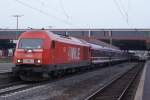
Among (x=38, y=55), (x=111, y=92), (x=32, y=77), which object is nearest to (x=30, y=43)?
(x=38, y=55)

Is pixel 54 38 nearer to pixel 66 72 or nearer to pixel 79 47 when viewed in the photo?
pixel 66 72

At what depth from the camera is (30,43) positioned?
26.0 meters

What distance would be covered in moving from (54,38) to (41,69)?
2984 mm

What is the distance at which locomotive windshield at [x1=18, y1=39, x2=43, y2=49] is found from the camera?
84.3 ft

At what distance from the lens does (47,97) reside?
59.0 ft

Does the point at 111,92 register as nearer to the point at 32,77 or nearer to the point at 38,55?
the point at 38,55

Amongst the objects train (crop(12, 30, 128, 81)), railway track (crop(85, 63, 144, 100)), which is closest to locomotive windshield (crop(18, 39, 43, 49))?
train (crop(12, 30, 128, 81))

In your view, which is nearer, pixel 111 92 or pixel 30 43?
pixel 111 92

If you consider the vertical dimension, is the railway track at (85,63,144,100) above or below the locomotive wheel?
below

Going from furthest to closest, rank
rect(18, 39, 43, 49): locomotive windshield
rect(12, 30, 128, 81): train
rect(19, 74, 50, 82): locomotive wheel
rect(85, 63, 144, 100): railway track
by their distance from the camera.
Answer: rect(18, 39, 43, 49): locomotive windshield
rect(19, 74, 50, 82): locomotive wheel
rect(12, 30, 128, 81): train
rect(85, 63, 144, 100): railway track

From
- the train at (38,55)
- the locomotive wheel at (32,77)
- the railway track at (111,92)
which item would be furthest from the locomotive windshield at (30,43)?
the railway track at (111,92)

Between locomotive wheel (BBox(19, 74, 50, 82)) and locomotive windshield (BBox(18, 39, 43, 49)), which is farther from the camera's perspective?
locomotive windshield (BBox(18, 39, 43, 49))

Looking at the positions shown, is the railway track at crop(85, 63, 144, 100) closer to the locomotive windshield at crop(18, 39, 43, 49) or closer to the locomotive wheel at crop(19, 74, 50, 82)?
the locomotive wheel at crop(19, 74, 50, 82)

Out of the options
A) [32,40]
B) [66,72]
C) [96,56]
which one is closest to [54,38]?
[32,40]
